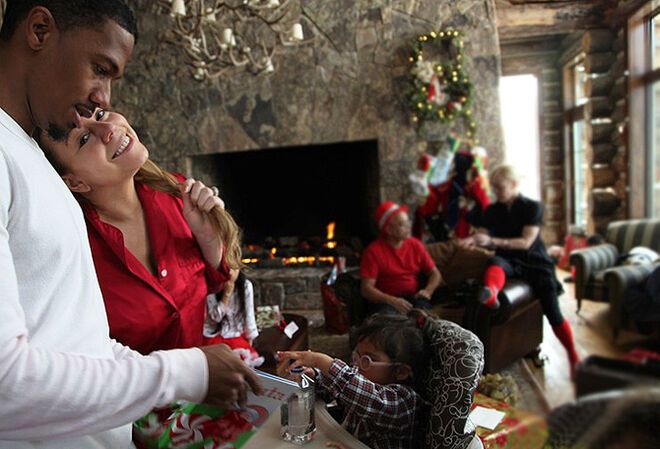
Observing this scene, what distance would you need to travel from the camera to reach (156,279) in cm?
75

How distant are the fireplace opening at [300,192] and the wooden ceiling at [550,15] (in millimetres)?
3460

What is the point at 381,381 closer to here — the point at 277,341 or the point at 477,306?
the point at 477,306

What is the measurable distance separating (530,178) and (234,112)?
3332 mm

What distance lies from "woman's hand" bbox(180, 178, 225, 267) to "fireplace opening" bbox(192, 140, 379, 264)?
2999 millimetres

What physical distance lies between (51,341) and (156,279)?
0.31m

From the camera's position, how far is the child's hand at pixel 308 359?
696 mm

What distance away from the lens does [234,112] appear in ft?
11.4

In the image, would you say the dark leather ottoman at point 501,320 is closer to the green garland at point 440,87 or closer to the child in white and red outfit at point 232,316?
the child in white and red outfit at point 232,316

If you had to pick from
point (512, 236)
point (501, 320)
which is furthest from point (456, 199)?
point (501, 320)

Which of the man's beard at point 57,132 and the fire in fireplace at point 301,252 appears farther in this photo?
the fire in fireplace at point 301,252

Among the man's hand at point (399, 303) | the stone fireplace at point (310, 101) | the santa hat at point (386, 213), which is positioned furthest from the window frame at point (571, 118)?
the stone fireplace at point (310, 101)

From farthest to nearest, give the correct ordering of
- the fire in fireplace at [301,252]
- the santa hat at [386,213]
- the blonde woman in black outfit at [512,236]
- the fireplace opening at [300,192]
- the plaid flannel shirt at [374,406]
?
the fireplace opening at [300,192]
the fire in fireplace at [301,252]
the santa hat at [386,213]
the blonde woman in black outfit at [512,236]
the plaid flannel shirt at [374,406]

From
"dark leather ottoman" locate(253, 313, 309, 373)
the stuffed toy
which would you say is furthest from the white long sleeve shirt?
the stuffed toy

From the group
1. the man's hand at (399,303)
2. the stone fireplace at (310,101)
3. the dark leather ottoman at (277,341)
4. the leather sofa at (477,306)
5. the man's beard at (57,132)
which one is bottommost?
the dark leather ottoman at (277,341)
